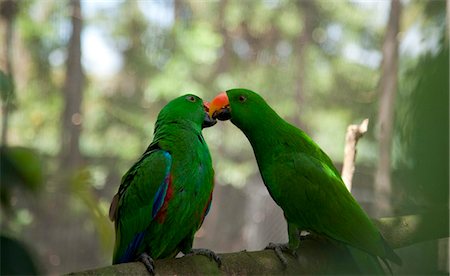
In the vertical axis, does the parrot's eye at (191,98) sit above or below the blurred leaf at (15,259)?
above

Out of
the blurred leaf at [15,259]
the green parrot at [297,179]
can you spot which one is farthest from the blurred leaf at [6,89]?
the green parrot at [297,179]

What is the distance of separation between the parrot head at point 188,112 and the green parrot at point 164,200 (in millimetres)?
108

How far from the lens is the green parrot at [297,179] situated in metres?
1.48

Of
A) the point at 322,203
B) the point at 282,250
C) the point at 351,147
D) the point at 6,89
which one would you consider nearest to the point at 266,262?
the point at 282,250

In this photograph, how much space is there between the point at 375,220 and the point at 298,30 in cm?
640

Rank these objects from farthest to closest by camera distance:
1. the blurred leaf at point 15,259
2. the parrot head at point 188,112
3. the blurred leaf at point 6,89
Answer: the parrot head at point 188,112
the blurred leaf at point 6,89
the blurred leaf at point 15,259

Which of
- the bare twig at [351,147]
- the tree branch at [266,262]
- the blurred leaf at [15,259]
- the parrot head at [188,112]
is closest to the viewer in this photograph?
the blurred leaf at [15,259]

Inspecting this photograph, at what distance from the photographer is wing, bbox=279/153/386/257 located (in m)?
1.47

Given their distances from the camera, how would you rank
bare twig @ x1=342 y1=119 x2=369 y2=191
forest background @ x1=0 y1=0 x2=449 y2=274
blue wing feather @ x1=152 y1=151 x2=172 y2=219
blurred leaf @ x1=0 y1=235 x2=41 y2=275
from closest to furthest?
blurred leaf @ x1=0 y1=235 x2=41 y2=275 < blue wing feather @ x1=152 y1=151 x2=172 y2=219 < bare twig @ x1=342 y1=119 x2=369 y2=191 < forest background @ x1=0 y1=0 x2=449 y2=274

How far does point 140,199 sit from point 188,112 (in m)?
0.33

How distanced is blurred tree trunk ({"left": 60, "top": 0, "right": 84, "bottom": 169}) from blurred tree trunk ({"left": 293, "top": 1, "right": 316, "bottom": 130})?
284 cm

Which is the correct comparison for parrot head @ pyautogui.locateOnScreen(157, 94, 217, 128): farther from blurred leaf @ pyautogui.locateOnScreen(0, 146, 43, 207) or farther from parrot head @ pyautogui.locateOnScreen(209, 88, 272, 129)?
blurred leaf @ pyautogui.locateOnScreen(0, 146, 43, 207)

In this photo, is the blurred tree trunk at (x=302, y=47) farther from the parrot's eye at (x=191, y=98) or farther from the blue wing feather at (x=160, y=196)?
the blue wing feather at (x=160, y=196)

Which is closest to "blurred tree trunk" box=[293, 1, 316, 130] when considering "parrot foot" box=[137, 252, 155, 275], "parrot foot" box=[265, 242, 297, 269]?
"parrot foot" box=[265, 242, 297, 269]
